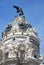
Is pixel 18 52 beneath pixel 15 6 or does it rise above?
beneath

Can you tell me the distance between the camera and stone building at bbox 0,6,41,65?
72.9m

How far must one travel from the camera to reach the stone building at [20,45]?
72.9 m

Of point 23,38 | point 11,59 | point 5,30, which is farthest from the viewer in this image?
point 5,30

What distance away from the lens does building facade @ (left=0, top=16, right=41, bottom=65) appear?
239 ft

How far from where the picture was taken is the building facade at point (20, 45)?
239 ft

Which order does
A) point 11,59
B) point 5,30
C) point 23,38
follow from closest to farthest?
point 11,59 < point 23,38 < point 5,30

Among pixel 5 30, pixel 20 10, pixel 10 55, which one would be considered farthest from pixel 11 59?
pixel 20 10

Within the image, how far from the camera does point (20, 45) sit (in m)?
75.6

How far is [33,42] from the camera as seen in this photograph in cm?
7756

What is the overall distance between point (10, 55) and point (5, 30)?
35.4 ft

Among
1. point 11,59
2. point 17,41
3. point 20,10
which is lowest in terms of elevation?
point 11,59

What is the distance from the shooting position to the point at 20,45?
7556 cm

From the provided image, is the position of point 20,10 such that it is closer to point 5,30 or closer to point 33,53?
point 5,30

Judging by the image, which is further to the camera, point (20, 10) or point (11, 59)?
point (20, 10)
